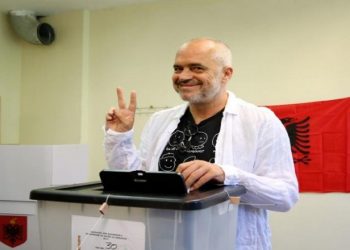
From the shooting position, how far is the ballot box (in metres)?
→ 0.59

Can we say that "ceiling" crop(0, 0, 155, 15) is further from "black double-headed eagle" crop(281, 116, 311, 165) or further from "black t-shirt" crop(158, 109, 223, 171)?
"black t-shirt" crop(158, 109, 223, 171)

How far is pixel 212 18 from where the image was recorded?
288 centimetres

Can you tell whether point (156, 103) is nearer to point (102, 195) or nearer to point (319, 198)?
point (319, 198)

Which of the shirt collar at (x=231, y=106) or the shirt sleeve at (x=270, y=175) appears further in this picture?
the shirt collar at (x=231, y=106)

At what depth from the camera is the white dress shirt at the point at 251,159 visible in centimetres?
89


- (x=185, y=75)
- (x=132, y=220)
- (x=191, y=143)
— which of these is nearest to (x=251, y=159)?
(x=191, y=143)

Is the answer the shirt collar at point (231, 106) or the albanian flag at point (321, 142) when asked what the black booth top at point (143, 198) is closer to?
the shirt collar at point (231, 106)

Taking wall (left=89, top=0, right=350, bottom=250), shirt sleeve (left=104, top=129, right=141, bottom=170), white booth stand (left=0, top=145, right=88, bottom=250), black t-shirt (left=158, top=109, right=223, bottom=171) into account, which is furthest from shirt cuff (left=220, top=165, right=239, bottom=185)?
wall (left=89, top=0, right=350, bottom=250)

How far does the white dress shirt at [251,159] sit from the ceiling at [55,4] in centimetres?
227

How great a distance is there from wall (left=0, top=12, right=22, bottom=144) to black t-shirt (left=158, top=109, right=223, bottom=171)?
264 cm

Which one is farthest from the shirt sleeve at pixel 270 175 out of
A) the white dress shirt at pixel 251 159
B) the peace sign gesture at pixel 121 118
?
the peace sign gesture at pixel 121 118

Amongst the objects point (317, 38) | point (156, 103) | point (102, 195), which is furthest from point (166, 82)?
point (102, 195)

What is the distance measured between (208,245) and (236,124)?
49 centimetres

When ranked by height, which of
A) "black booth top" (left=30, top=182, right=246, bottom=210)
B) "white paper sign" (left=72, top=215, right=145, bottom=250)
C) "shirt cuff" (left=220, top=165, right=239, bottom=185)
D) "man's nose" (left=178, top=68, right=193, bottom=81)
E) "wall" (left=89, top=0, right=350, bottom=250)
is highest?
"wall" (left=89, top=0, right=350, bottom=250)
